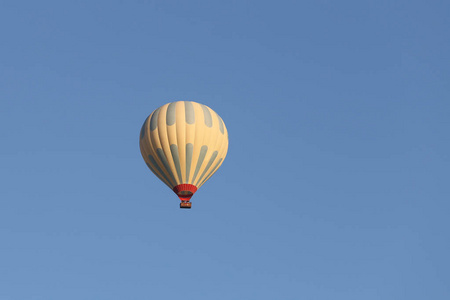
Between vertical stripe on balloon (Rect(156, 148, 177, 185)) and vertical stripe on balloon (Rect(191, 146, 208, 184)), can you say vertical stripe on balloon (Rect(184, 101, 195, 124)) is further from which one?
vertical stripe on balloon (Rect(156, 148, 177, 185))

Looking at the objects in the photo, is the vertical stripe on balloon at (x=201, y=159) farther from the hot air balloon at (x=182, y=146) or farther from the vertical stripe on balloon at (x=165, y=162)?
the vertical stripe on balloon at (x=165, y=162)

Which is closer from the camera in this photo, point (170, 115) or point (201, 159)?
point (201, 159)

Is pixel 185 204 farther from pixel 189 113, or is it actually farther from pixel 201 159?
pixel 189 113

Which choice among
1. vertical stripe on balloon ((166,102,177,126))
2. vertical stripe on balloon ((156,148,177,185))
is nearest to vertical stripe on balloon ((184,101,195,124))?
vertical stripe on balloon ((166,102,177,126))

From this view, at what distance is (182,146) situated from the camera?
81.9 metres

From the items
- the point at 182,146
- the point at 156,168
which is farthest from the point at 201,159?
the point at 156,168

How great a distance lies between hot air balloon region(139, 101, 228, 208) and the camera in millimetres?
82000

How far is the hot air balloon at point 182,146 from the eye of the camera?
82.0 metres

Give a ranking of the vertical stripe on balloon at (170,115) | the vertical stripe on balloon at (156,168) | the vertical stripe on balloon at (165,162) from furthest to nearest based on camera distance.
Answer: the vertical stripe on balloon at (156,168) → the vertical stripe on balloon at (170,115) → the vertical stripe on balloon at (165,162)

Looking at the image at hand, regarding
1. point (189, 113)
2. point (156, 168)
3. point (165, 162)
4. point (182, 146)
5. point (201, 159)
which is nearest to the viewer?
point (182, 146)

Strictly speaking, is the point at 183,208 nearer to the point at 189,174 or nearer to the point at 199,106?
the point at 189,174

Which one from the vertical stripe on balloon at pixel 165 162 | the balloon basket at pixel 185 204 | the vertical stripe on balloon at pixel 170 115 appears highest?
the vertical stripe on balloon at pixel 170 115

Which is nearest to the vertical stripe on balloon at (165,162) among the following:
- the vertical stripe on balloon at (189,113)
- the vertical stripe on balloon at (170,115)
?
the vertical stripe on balloon at (170,115)

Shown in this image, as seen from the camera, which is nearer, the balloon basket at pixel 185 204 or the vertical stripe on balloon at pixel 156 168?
the balloon basket at pixel 185 204
